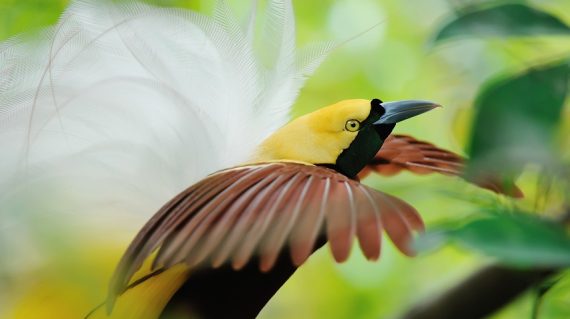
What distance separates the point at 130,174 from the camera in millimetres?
953

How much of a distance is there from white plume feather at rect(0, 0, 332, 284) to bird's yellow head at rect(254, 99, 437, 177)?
0.06m

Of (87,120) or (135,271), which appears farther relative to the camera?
(87,120)

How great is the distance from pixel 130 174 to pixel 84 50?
0.49ft

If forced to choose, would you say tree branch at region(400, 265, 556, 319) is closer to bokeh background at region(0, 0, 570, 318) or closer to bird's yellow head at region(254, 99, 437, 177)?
bokeh background at region(0, 0, 570, 318)

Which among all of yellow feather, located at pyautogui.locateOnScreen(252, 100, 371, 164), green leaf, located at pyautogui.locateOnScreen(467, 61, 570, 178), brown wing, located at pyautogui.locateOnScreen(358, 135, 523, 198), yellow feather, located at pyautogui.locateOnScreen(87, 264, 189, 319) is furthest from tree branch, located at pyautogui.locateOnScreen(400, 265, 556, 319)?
green leaf, located at pyautogui.locateOnScreen(467, 61, 570, 178)

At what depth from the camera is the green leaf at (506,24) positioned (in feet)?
1.87

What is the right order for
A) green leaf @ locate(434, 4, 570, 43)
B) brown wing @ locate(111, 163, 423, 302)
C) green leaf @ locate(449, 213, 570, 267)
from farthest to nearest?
brown wing @ locate(111, 163, 423, 302) → green leaf @ locate(434, 4, 570, 43) → green leaf @ locate(449, 213, 570, 267)

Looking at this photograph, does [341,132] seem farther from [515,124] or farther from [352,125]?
[515,124]

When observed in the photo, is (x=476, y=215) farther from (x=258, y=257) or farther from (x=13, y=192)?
(x=13, y=192)

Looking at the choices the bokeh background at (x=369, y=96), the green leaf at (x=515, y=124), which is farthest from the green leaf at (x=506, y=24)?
the bokeh background at (x=369, y=96)

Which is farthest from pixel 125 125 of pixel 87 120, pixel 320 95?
pixel 320 95

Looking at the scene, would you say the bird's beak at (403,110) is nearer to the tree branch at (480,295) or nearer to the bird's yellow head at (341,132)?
the bird's yellow head at (341,132)

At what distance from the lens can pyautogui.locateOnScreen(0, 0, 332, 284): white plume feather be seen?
0.95 meters

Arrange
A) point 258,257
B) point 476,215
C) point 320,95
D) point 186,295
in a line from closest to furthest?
point 476,215, point 258,257, point 186,295, point 320,95
